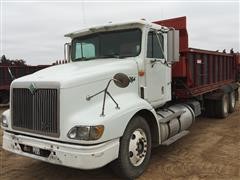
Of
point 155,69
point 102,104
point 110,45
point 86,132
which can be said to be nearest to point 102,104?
point 102,104

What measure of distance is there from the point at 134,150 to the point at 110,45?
2.19 m

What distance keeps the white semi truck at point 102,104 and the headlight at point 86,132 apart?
14mm

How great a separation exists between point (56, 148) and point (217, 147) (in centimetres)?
400

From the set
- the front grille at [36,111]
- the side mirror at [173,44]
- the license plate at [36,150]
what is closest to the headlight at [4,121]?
the front grille at [36,111]

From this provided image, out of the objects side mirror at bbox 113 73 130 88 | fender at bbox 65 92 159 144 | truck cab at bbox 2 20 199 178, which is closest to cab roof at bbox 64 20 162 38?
truck cab at bbox 2 20 199 178

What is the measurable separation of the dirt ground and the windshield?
2171 millimetres

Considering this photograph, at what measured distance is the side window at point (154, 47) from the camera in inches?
243

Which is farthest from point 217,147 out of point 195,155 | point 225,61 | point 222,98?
point 225,61

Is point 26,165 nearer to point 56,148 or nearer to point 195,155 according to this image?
point 56,148

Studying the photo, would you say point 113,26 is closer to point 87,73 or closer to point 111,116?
point 87,73

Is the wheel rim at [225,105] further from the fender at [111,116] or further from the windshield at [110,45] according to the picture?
the fender at [111,116]

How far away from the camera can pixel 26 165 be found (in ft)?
20.0

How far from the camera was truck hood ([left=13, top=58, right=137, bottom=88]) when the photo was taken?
472 cm

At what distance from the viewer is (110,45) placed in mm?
6262
